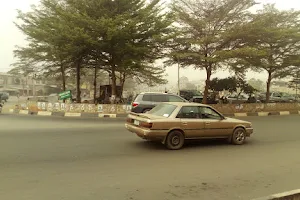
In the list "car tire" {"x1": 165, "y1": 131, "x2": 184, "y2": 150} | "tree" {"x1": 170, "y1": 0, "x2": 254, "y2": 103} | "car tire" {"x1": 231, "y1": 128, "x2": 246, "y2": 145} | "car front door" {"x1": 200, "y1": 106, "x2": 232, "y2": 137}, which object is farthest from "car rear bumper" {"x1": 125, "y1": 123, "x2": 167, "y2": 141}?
"tree" {"x1": 170, "y1": 0, "x2": 254, "y2": 103}

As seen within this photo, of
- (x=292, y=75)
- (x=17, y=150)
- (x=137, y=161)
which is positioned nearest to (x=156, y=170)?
(x=137, y=161)

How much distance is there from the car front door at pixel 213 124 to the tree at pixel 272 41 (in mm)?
11989

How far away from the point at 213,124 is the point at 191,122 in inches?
33.3

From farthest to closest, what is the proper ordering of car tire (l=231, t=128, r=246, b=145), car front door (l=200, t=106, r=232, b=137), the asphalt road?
car tire (l=231, t=128, r=246, b=145) < car front door (l=200, t=106, r=232, b=137) < the asphalt road

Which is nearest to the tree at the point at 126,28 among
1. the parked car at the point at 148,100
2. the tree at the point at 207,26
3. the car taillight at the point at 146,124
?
the tree at the point at 207,26

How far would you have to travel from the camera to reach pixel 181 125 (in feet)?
28.8

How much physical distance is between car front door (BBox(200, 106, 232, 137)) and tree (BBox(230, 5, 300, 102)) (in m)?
12.0

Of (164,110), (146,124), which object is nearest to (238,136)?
(164,110)

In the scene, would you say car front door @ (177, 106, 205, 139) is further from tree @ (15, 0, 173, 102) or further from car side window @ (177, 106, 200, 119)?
tree @ (15, 0, 173, 102)

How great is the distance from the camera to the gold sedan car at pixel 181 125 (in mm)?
8555

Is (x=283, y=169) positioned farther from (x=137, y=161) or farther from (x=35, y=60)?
(x=35, y=60)

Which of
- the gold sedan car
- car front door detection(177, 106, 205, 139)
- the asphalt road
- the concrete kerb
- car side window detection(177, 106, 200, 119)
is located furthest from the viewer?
car side window detection(177, 106, 200, 119)

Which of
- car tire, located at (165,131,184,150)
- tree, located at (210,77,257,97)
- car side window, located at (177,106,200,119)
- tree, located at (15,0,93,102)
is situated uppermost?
tree, located at (15,0,93,102)

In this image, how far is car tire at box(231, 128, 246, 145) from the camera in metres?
9.81
